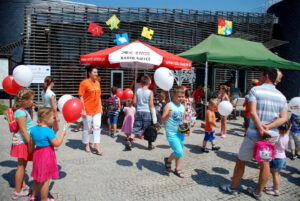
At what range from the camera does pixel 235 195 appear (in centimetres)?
319

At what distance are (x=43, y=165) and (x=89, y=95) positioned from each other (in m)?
2.11

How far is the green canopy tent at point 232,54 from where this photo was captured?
821cm

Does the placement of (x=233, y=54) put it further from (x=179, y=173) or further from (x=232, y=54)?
(x=179, y=173)

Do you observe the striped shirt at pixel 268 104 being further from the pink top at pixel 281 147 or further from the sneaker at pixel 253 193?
the sneaker at pixel 253 193

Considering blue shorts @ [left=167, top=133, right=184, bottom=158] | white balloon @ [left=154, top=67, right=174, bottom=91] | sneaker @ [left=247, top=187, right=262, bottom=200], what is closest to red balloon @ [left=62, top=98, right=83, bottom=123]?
blue shorts @ [left=167, top=133, right=184, bottom=158]

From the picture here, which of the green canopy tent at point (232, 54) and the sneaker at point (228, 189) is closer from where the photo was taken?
the sneaker at point (228, 189)

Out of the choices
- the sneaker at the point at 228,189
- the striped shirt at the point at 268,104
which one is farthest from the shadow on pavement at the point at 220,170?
the striped shirt at the point at 268,104

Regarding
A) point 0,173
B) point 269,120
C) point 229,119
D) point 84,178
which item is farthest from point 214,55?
point 0,173

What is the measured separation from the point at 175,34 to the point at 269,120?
39.1ft

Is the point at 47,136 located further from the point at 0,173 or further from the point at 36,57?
the point at 36,57

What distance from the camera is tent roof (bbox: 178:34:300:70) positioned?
8.23 meters

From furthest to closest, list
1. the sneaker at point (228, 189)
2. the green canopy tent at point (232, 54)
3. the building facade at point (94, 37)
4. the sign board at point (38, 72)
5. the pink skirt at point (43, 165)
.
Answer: the building facade at point (94, 37) < the sign board at point (38, 72) < the green canopy tent at point (232, 54) < the sneaker at point (228, 189) < the pink skirt at point (43, 165)

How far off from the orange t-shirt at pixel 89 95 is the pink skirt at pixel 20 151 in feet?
5.72

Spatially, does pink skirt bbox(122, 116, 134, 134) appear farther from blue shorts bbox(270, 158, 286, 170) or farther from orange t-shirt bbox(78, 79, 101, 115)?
blue shorts bbox(270, 158, 286, 170)
